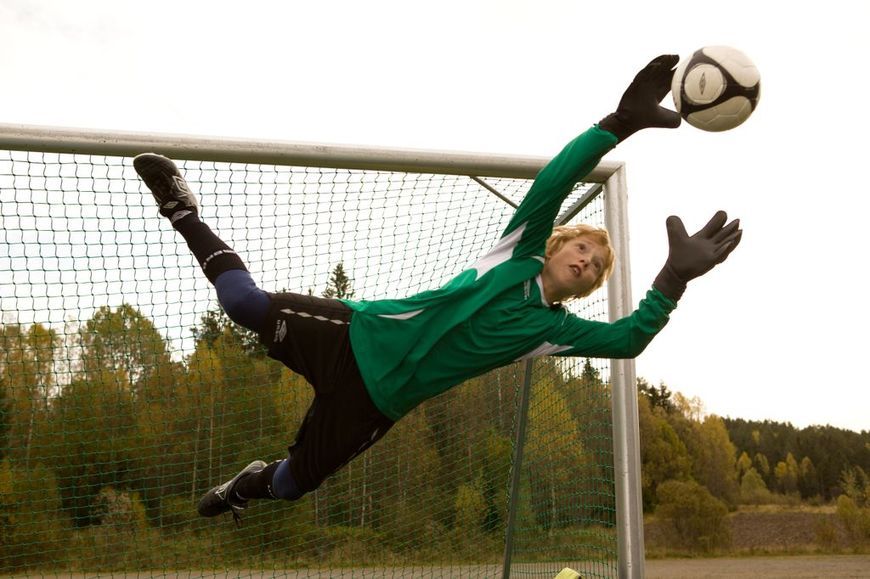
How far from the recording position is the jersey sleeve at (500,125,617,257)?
8.73ft

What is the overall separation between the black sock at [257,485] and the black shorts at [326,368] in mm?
353

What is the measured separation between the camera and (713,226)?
8.96 ft

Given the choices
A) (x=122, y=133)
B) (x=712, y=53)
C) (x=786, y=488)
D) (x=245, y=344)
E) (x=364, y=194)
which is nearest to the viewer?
(x=712, y=53)

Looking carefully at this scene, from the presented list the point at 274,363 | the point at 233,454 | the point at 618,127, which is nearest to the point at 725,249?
the point at 618,127

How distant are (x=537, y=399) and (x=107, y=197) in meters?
2.52

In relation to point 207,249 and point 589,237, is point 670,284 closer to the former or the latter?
point 589,237

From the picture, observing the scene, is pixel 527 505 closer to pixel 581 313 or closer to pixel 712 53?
pixel 581 313

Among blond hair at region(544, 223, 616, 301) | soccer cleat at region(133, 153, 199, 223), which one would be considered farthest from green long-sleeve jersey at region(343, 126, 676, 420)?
soccer cleat at region(133, 153, 199, 223)

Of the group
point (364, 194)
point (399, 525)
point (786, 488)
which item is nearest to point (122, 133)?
point (364, 194)

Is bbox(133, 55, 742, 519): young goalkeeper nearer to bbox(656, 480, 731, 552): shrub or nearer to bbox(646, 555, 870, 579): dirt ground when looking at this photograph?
bbox(646, 555, 870, 579): dirt ground

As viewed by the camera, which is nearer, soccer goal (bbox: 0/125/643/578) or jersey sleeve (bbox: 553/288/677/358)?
jersey sleeve (bbox: 553/288/677/358)

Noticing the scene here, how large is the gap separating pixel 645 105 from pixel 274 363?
11.1 ft

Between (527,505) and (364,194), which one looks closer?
(364,194)

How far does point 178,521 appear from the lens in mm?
5121
